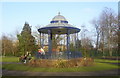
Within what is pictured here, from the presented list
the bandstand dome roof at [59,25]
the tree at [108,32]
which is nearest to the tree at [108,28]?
the tree at [108,32]

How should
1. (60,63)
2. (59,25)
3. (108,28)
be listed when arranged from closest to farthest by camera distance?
(60,63) → (59,25) → (108,28)

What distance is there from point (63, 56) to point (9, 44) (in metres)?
43.7

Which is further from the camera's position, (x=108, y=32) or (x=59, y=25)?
(x=108, y=32)

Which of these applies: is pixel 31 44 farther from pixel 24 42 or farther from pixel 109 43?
pixel 109 43

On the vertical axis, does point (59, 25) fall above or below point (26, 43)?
above

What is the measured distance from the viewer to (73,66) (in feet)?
53.8

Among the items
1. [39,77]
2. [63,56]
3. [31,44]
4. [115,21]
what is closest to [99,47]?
A: [115,21]

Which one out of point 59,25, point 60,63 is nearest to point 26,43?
point 59,25

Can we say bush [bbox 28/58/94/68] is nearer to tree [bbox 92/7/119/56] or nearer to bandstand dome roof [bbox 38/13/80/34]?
bandstand dome roof [bbox 38/13/80/34]

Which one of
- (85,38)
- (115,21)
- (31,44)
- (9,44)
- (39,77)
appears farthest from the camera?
(9,44)

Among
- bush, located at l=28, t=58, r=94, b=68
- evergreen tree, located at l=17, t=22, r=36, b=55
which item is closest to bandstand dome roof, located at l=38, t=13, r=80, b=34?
bush, located at l=28, t=58, r=94, b=68

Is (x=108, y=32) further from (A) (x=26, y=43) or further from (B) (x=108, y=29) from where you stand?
(A) (x=26, y=43)

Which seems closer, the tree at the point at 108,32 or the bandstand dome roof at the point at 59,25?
the bandstand dome roof at the point at 59,25

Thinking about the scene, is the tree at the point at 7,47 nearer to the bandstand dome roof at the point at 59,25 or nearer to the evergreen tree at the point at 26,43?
the evergreen tree at the point at 26,43
